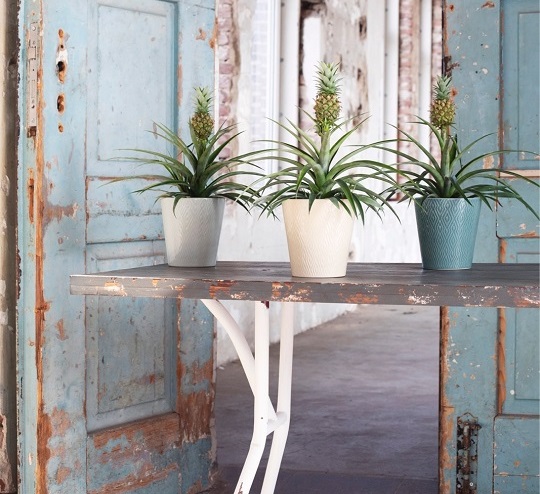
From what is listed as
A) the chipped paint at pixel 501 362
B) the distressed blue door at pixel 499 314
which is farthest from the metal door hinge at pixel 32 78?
the chipped paint at pixel 501 362

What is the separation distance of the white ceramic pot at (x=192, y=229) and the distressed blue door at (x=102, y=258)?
24.0 inches

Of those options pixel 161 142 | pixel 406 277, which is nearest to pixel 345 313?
pixel 161 142

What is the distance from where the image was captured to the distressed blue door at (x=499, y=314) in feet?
10.9

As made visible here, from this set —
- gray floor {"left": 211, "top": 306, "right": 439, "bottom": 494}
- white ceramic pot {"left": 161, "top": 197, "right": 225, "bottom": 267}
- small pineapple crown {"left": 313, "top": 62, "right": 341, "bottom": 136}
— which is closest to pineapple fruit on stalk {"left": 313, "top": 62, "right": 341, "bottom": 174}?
small pineapple crown {"left": 313, "top": 62, "right": 341, "bottom": 136}

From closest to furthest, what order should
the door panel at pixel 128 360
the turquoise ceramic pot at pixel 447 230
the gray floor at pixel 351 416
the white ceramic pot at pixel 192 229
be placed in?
the turquoise ceramic pot at pixel 447 230, the white ceramic pot at pixel 192 229, the door panel at pixel 128 360, the gray floor at pixel 351 416

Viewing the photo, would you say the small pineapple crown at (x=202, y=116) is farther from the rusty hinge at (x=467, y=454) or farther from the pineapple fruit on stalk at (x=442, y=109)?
the rusty hinge at (x=467, y=454)

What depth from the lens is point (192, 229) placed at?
2623 millimetres

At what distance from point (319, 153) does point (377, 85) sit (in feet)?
26.8

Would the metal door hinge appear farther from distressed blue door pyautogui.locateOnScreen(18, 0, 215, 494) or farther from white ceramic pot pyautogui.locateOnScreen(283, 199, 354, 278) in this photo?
white ceramic pot pyautogui.locateOnScreen(283, 199, 354, 278)

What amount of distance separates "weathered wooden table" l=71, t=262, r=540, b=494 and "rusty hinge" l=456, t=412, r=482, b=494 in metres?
0.76

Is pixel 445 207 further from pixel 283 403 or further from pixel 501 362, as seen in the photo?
pixel 501 362

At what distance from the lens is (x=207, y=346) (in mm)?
3625

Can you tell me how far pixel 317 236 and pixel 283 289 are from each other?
0.18 meters

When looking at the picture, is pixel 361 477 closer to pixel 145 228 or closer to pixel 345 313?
pixel 145 228
